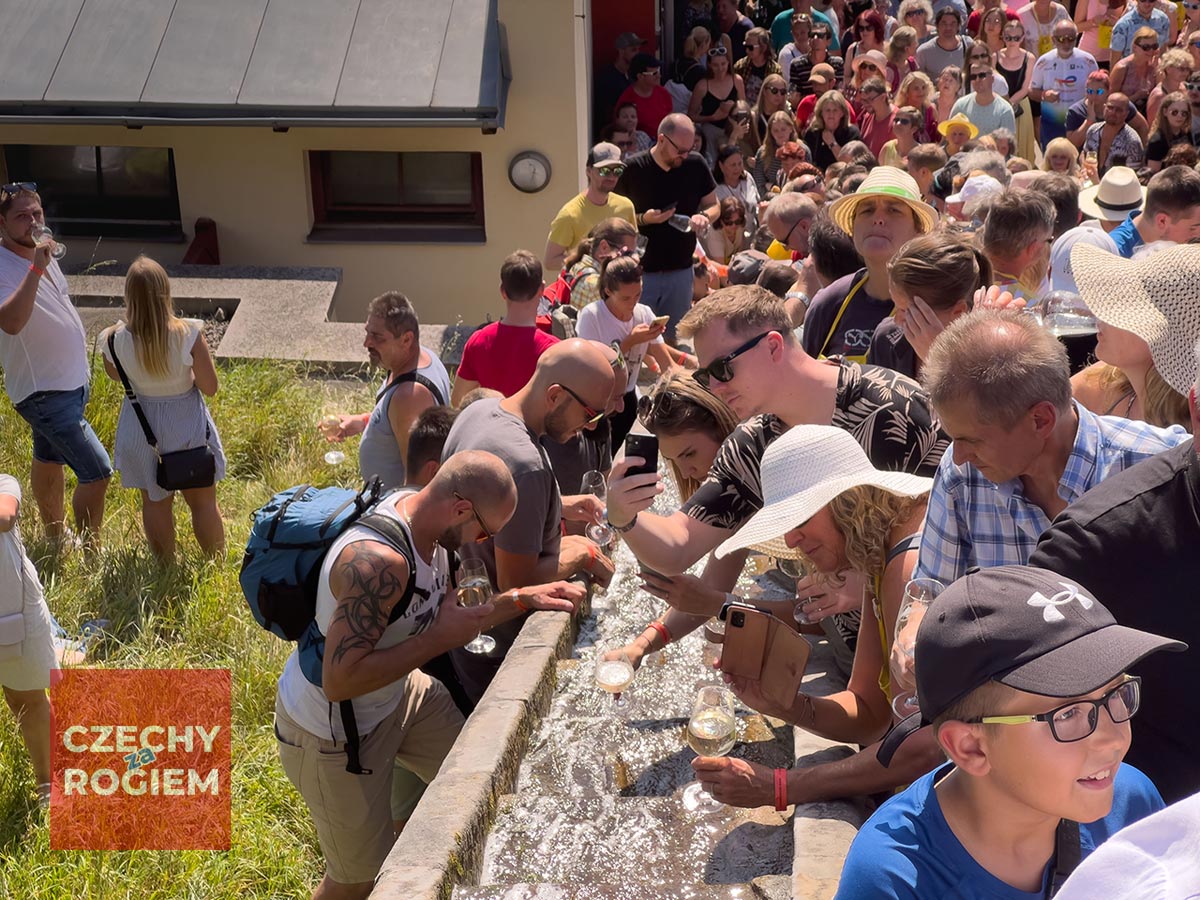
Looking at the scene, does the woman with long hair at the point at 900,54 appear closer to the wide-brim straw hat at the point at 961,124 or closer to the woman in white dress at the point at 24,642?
the wide-brim straw hat at the point at 961,124

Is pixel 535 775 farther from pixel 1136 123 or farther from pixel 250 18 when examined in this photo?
pixel 250 18

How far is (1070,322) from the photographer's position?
4242mm

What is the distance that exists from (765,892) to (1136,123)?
9660mm

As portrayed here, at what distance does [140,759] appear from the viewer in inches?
224

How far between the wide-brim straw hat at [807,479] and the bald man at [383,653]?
0.97 metres

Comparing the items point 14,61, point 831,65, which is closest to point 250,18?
point 14,61

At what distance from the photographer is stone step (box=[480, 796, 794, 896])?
11.2 feet

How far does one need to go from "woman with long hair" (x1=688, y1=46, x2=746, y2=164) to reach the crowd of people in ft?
13.0

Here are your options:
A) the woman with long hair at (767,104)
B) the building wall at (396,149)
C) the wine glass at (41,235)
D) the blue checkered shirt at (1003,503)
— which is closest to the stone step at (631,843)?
the blue checkered shirt at (1003,503)

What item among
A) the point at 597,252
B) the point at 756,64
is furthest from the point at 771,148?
the point at 597,252

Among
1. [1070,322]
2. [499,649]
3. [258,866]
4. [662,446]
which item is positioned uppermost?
[1070,322]

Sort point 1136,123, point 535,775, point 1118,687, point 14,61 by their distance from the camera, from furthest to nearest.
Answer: point 14,61 → point 1136,123 → point 535,775 → point 1118,687

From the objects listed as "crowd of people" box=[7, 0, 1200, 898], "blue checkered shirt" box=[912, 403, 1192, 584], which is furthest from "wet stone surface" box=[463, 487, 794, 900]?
"blue checkered shirt" box=[912, 403, 1192, 584]

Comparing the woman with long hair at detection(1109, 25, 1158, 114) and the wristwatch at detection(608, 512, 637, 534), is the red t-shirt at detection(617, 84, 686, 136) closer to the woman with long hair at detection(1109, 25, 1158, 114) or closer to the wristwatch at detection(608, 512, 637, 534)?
the woman with long hair at detection(1109, 25, 1158, 114)
